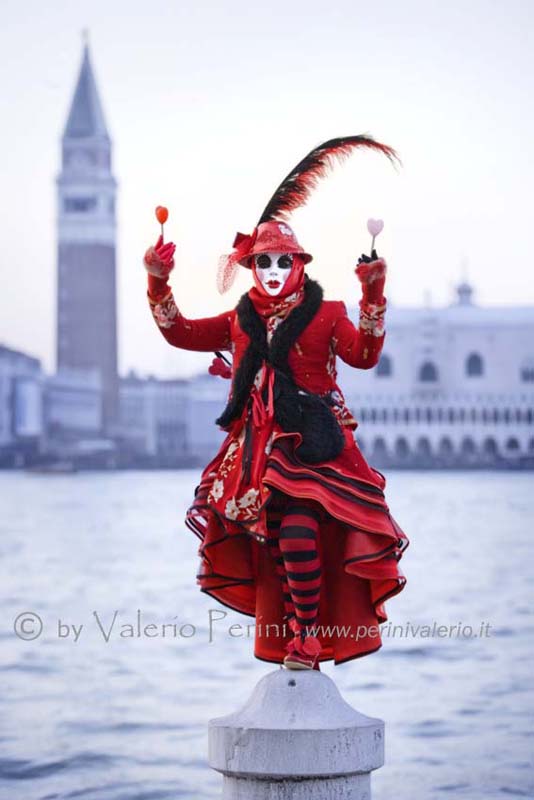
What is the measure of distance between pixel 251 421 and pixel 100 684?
12.3ft

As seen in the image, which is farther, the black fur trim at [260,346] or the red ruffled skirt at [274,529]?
the black fur trim at [260,346]

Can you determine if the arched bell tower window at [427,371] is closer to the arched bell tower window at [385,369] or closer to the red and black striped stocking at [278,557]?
the arched bell tower window at [385,369]

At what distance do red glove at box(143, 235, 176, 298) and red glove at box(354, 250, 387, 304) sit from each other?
1.22 feet

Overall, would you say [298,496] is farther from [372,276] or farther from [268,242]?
[268,242]

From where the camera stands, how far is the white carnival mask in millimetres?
3852

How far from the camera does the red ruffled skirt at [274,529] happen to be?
3.66 m

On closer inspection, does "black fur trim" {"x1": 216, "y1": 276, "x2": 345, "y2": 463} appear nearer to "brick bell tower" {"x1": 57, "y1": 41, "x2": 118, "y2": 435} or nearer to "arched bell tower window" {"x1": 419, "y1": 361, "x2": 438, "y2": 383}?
"arched bell tower window" {"x1": 419, "y1": 361, "x2": 438, "y2": 383}

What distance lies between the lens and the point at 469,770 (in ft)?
17.6

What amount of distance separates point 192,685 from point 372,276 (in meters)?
3.87

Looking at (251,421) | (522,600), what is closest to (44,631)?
(522,600)

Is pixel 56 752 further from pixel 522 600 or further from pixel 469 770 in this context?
pixel 522 600

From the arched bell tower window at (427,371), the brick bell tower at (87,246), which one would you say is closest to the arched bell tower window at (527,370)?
the arched bell tower window at (427,371)

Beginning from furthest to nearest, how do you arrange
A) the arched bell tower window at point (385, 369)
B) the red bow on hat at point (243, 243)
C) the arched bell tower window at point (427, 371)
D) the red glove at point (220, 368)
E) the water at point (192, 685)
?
the arched bell tower window at point (427, 371)
the arched bell tower window at point (385, 369)
the water at point (192, 685)
the red glove at point (220, 368)
the red bow on hat at point (243, 243)

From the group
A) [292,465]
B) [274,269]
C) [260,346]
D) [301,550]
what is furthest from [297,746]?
[274,269]
